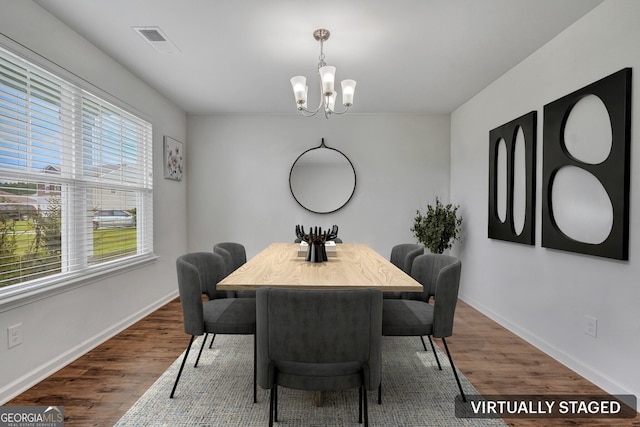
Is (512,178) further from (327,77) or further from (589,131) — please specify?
(327,77)

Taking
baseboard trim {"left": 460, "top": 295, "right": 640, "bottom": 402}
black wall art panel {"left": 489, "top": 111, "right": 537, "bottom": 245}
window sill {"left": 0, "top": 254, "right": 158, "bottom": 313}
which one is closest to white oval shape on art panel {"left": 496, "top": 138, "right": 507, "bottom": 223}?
black wall art panel {"left": 489, "top": 111, "right": 537, "bottom": 245}

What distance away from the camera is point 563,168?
2.52m

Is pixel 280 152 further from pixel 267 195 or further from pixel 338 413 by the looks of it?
pixel 338 413

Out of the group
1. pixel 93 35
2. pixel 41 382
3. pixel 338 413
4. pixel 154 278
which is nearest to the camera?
pixel 338 413

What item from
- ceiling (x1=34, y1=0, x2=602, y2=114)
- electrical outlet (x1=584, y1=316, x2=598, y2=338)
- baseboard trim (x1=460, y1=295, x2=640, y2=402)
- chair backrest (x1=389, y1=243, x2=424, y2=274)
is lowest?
baseboard trim (x1=460, y1=295, x2=640, y2=402)

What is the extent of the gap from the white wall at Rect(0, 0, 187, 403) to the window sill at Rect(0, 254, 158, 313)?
0.08 feet

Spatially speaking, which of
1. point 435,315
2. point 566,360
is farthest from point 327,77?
point 566,360

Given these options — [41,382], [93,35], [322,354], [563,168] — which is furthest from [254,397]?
[93,35]

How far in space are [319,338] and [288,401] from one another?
0.84m

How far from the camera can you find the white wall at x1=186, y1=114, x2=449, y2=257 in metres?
4.69

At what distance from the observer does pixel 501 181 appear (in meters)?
3.42

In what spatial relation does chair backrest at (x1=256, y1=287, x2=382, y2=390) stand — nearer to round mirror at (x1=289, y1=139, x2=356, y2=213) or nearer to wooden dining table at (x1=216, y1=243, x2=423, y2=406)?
wooden dining table at (x1=216, y1=243, x2=423, y2=406)

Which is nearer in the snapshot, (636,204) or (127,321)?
(636,204)

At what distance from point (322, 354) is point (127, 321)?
256 centimetres
